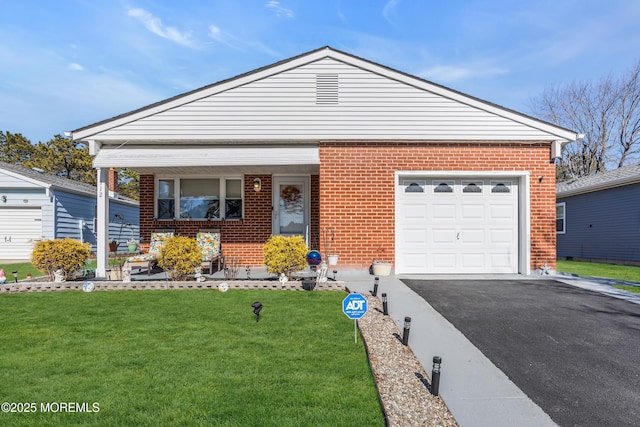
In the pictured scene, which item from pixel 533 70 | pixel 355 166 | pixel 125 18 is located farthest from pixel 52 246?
pixel 533 70

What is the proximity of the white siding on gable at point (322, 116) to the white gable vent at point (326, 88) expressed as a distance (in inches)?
2.0

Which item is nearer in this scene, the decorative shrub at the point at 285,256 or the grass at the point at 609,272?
the decorative shrub at the point at 285,256

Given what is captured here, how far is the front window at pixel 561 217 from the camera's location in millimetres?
19156

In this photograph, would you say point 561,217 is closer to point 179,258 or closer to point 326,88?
point 326,88

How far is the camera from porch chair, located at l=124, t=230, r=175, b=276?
932cm

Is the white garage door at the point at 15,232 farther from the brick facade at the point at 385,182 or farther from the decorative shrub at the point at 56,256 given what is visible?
the brick facade at the point at 385,182

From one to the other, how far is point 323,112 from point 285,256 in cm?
386

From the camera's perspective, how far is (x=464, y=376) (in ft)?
12.1

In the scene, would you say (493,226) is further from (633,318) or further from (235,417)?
(235,417)

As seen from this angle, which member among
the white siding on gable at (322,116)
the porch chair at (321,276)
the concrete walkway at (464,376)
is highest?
the white siding on gable at (322,116)

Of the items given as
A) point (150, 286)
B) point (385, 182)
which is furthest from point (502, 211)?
point (150, 286)

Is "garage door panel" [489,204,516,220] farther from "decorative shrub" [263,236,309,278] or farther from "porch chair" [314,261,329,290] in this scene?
"decorative shrub" [263,236,309,278]

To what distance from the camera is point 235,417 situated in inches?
111

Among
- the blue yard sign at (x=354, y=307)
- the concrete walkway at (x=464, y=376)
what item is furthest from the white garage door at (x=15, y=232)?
the blue yard sign at (x=354, y=307)
